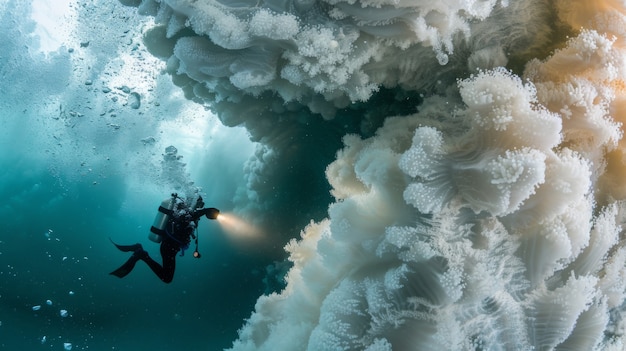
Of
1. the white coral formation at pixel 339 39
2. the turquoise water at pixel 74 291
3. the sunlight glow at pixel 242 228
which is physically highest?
the turquoise water at pixel 74 291

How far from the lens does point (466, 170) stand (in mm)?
2750

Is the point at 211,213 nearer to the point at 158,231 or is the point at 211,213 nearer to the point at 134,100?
the point at 158,231

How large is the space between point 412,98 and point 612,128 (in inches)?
68.8

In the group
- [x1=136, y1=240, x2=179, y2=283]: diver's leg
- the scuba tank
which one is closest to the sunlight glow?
[x1=136, y1=240, x2=179, y2=283]: diver's leg

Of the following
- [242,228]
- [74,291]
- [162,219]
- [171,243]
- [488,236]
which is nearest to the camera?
[488,236]

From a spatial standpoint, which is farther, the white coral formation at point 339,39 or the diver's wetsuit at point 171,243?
the diver's wetsuit at point 171,243

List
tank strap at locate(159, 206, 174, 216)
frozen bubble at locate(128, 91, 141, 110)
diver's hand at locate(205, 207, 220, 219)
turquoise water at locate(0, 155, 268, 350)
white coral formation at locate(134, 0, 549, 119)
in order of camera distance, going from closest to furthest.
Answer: white coral formation at locate(134, 0, 549, 119), diver's hand at locate(205, 207, 220, 219), tank strap at locate(159, 206, 174, 216), frozen bubble at locate(128, 91, 141, 110), turquoise water at locate(0, 155, 268, 350)

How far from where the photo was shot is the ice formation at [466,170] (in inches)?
108

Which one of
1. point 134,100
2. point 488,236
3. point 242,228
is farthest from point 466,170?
point 134,100

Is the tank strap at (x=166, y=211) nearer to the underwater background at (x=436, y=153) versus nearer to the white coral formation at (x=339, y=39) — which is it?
the underwater background at (x=436, y=153)

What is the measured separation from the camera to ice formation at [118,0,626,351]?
275cm

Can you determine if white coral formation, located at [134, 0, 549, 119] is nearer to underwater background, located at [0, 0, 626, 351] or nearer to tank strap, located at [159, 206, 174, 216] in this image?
underwater background, located at [0, 0, 626, 351]

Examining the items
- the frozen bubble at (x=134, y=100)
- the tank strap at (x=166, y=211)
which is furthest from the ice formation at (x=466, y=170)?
the frozen bubble at (x=134, y=100)

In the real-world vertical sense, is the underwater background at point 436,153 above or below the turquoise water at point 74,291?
below
